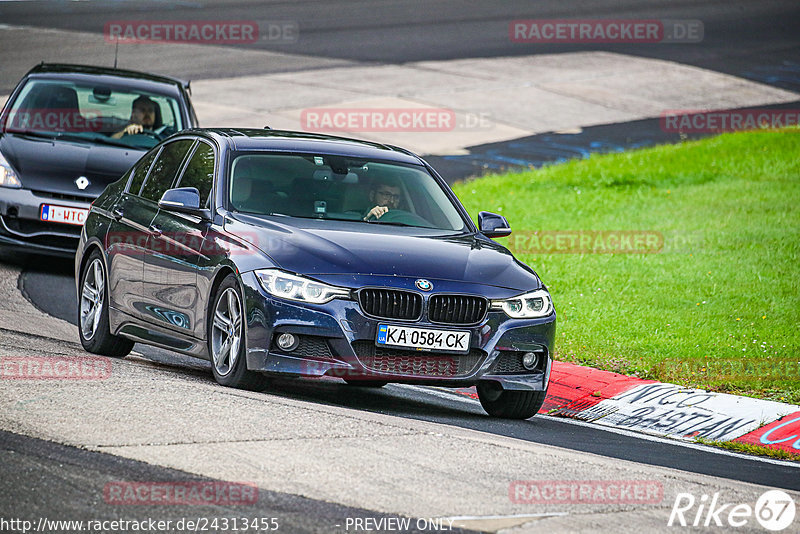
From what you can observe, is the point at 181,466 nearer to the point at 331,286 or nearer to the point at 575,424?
the point at 331,286

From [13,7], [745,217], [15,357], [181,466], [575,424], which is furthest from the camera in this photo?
[13,7]

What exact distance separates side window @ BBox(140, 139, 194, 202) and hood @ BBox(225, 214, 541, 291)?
1251 millimetres

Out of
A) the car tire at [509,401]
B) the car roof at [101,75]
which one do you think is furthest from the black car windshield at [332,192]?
the car roof at [101,75]

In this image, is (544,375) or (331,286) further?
(544,375)

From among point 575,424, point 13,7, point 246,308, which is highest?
point 13,7

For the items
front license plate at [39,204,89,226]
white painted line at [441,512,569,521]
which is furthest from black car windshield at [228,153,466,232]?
front license plate at [39,204,89,226]

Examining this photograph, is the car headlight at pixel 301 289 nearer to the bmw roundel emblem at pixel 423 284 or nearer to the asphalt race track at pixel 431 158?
the bmw roundel emblem at pixel 423 284

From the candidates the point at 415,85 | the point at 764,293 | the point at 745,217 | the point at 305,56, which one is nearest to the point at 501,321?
the point at 764,293

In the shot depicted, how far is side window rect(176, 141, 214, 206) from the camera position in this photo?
30.0 ft

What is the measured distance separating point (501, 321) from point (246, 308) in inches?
59.0

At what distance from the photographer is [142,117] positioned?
1430cm

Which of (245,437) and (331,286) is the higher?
(331,286)

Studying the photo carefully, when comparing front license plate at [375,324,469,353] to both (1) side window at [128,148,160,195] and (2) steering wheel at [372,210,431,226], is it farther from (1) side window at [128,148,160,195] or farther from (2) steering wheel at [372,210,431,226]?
(1) side window at [128,148,160,195]

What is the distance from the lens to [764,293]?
13.1 m
